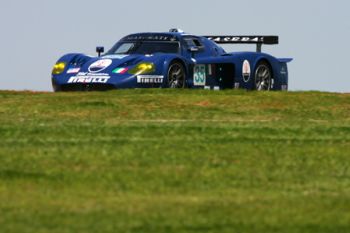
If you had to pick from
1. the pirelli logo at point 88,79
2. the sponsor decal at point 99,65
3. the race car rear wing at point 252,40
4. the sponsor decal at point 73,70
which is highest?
the race car rear wing at point 252,40

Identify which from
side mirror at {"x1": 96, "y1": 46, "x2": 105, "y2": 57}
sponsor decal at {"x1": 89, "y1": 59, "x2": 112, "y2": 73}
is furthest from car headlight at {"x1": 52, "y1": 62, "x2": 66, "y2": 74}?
side mirror at {"x1": 96, "y1": 46, "x2": 105, "y2": 57}

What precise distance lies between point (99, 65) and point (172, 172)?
11.7m

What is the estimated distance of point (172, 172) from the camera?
28.0 feet

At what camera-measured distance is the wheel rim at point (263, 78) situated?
73.6 feet

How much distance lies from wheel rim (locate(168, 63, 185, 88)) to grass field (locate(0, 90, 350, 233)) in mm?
5437

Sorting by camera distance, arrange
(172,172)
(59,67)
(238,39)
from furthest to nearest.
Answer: (238,39) < (59,67) < (172,172)

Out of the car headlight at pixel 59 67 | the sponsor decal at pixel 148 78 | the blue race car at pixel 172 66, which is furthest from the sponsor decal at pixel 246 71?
the car headlight at pixel 59 67

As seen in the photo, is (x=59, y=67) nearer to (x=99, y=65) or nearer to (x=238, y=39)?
(x=99, y=65)

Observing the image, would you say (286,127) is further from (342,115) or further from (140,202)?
(140,202)

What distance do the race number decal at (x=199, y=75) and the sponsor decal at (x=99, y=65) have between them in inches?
70.3

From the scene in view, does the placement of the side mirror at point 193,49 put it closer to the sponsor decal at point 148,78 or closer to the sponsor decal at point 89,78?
the sponsor decal at point 148,78

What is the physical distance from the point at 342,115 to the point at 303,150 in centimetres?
518

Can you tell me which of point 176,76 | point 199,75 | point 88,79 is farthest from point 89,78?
point 199,75

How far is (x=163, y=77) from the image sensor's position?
19.8 metres
